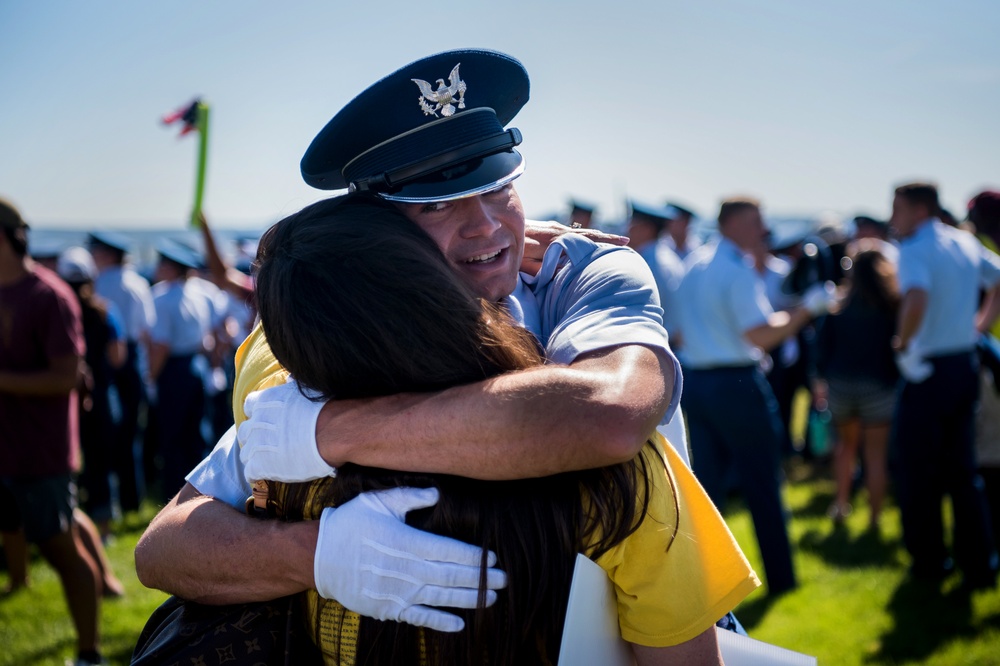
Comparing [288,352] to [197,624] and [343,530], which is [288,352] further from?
[197,624]

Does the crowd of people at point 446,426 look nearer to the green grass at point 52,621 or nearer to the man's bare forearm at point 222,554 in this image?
the man's bare forearm at point 222,554

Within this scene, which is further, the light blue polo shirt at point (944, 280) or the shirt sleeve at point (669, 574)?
the light blue polo shirt at point (944, 280)

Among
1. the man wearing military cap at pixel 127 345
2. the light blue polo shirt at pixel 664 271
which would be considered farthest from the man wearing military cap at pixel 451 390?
the man wearing military cap at pixel 127 345

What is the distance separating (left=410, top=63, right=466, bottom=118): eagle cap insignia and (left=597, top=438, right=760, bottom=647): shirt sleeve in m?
0.83

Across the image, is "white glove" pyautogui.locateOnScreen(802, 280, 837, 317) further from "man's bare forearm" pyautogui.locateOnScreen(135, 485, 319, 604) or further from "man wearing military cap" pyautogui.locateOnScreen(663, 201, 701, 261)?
"man's bare forearm" pyautogui.locateOnScreen(135, 485, 319, 604)

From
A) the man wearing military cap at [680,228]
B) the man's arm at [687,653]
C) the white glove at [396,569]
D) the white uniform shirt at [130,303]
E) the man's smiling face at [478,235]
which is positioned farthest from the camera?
the man wearing military cap at [680,228]

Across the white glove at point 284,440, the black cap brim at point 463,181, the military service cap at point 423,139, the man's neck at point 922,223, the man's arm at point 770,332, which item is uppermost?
the military service cap at point 423,139

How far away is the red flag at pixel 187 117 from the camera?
4289 millimetres

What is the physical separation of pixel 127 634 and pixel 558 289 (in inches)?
161

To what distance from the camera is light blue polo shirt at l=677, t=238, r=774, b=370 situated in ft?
16.0

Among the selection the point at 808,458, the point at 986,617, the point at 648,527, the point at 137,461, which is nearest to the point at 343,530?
the point at 648,527

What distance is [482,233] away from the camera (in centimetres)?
165

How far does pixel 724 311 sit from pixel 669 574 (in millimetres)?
3855

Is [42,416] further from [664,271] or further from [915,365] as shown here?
[915,365]
